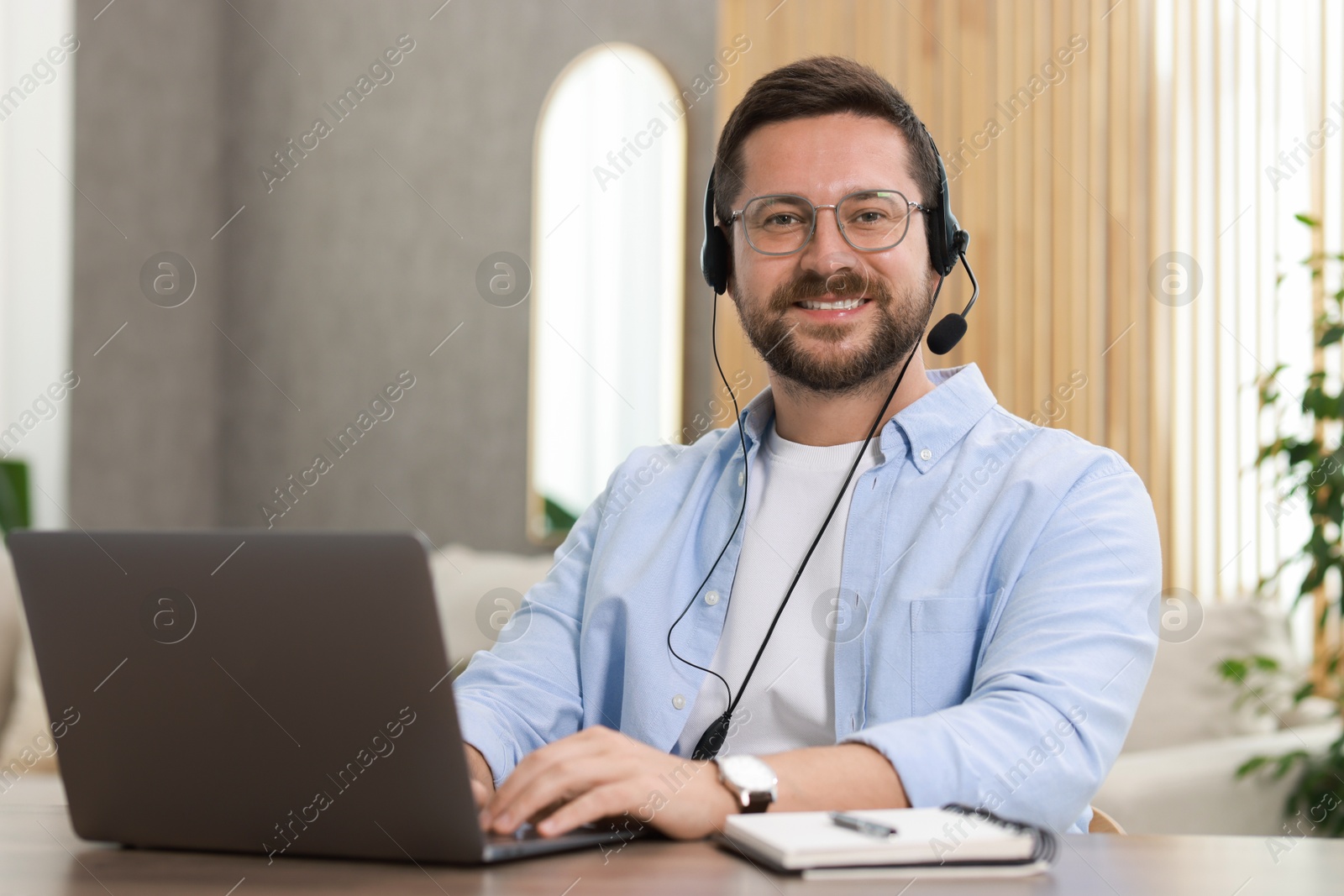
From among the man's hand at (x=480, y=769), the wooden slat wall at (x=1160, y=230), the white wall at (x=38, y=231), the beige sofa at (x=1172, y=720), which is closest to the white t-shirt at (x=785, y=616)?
the man's hand at (x=480, y=769)

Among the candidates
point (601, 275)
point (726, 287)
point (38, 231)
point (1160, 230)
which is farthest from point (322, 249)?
point (726, 287)

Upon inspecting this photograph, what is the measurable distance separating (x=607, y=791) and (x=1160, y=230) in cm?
248

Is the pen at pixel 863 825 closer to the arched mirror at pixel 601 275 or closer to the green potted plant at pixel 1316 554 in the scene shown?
the green potted plant at pixel 1316 554

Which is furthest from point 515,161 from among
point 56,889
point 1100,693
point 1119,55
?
point 56,889

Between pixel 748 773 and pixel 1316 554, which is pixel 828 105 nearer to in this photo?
pixel 748 773

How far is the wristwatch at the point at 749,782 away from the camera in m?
0.88

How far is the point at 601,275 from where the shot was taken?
→ 3.38 m

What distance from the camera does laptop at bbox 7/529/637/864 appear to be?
683 mm

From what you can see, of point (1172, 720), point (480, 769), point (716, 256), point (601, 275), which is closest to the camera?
point (480, 769)

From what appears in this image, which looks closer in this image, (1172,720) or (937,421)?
(937,421)

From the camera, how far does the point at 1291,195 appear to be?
2785 millimetres

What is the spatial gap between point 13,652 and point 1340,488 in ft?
9.43

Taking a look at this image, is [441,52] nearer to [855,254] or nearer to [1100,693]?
[855,254]

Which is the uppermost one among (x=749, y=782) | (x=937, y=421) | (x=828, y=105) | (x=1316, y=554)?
(x=828, y=105)
